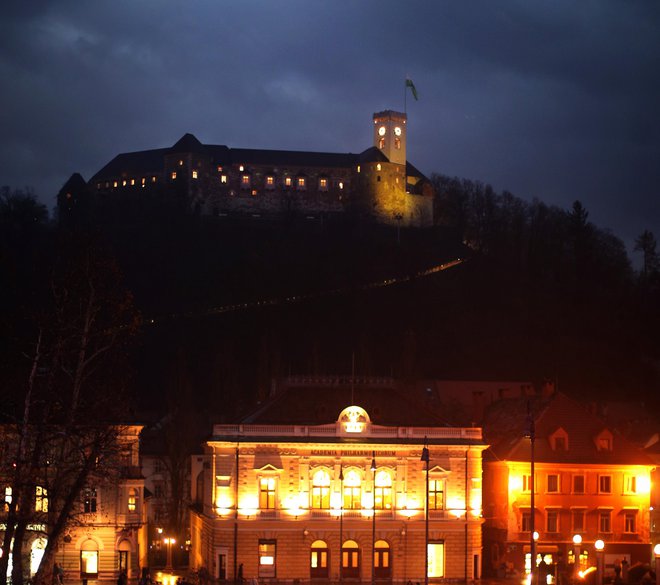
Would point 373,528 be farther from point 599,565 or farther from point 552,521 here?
point 552,521

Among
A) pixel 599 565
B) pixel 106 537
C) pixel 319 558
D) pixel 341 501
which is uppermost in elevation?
pixel 341 501

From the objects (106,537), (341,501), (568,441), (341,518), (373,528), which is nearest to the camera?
(373,528)

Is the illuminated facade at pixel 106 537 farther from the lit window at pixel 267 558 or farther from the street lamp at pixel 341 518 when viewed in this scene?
the street lamp at pixel 341 518

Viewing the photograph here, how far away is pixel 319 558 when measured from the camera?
73.6 m

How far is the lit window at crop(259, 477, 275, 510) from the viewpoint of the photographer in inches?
2923

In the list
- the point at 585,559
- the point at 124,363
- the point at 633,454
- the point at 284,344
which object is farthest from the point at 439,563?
the point at 284,344

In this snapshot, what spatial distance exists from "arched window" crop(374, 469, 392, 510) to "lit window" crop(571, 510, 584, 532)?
11575 millimetres

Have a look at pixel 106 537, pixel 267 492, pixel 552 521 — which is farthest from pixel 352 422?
pixel 106 537

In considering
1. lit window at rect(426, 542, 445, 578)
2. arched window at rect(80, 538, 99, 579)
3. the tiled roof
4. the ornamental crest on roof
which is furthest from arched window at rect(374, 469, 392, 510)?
arched window at rect(80, 538, 99, 579)

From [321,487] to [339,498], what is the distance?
117cm

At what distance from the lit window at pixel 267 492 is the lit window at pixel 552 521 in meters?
16.1

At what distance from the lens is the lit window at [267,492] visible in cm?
7425

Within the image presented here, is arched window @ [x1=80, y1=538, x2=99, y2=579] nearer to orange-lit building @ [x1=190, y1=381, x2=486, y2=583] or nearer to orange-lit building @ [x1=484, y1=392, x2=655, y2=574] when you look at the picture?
orange-lit building @ [x1=190, y1=381, x2=486, y2=583]

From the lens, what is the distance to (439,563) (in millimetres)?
74375
